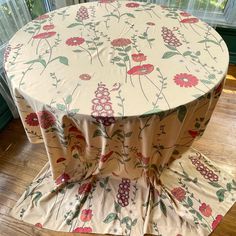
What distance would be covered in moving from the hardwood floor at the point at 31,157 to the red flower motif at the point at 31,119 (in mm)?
542

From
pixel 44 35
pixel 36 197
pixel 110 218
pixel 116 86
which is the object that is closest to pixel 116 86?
pixel 116 86

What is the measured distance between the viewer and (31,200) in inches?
49.9

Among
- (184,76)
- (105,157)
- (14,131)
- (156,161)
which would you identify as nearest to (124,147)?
(105,157)

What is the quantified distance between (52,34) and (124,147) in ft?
2.05

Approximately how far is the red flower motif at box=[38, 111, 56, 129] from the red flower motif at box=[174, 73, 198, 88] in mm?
456

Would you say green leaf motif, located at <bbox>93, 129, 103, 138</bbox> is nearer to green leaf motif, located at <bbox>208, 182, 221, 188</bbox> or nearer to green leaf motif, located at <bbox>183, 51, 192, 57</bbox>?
green leaf motif, located at <bbox>183, 51, 192, 57</bbox>

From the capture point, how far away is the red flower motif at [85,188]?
4.13ft

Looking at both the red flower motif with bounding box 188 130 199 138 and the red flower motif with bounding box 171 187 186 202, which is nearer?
the red flower motif with bounding box 188 130 199 138

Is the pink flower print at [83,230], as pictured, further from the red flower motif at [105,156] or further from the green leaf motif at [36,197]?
the red flower motif at [105,156]

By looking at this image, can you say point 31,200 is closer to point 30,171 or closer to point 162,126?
point 30,171

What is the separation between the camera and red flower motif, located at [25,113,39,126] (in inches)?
37.3

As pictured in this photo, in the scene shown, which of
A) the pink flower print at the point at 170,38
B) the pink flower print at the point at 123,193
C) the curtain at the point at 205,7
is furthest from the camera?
the curtain at the point at 205,7

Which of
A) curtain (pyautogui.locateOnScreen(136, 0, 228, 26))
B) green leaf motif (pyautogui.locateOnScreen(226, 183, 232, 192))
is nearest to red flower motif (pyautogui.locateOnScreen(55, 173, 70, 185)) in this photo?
green leaf motif (pyautogui.locateOnScreen(226, 183, 232, 192))

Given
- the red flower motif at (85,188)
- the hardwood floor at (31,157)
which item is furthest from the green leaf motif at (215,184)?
the red flower motif at (85,188)
